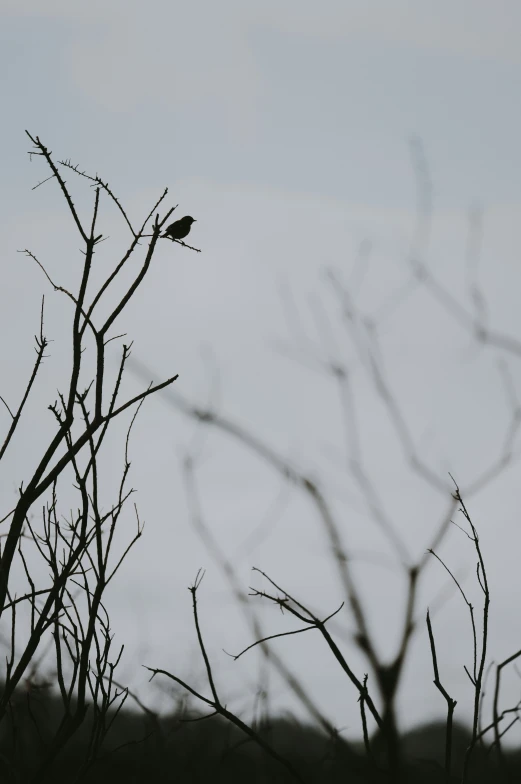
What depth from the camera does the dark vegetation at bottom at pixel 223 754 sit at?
328 centimetres

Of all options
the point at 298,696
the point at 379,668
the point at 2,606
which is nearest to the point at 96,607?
the point at 2,606

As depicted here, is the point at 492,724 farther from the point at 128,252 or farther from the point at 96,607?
the point at 128,252

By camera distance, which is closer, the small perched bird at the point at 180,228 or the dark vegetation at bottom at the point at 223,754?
the small perched bird at the point at 180,228

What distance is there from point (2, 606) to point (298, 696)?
369 cm

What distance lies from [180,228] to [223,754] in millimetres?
3023

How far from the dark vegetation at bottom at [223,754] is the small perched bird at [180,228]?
77.8 inches

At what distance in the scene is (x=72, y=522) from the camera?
Answer: 230 cm

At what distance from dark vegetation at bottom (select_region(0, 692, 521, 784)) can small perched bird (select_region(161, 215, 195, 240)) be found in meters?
1.98

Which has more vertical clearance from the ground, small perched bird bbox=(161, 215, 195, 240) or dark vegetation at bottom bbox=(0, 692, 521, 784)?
small perched bird bbox=(161, 215, 195, 240)

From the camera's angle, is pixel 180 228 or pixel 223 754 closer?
pixel 180 228

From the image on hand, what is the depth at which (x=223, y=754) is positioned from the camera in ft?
12.8

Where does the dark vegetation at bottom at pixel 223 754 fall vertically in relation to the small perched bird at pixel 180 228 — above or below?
below

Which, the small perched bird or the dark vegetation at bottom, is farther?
the dark vegetation at bottom

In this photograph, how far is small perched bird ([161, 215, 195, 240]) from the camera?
2.32 meters
